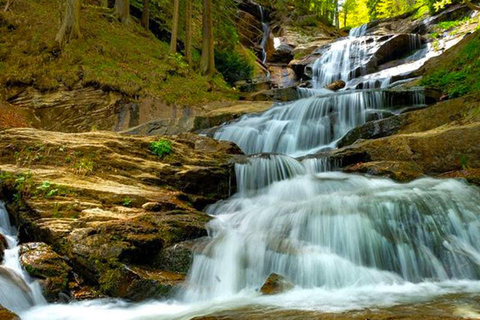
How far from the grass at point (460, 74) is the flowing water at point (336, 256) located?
5.39 metres

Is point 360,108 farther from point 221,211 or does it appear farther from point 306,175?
point 221,211

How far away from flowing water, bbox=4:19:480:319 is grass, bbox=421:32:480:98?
539 cm

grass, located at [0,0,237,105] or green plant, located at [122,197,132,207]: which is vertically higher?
grass, located at [0,0,237,105]

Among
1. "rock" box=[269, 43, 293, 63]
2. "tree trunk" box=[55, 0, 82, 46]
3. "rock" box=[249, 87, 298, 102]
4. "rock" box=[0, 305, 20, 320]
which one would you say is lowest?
"rock" box=[0, 305, 20, 320]

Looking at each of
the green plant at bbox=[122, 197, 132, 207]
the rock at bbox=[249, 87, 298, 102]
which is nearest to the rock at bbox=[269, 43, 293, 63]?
the rock at bbox=[249, 87, 298, 102]

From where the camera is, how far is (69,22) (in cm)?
1529

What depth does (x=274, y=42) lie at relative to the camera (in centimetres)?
3450

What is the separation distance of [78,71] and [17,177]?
31.8 feet

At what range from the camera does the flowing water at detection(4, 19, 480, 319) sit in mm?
4410

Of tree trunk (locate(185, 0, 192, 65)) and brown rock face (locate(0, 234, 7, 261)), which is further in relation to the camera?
tree trunk (locate(185, 0, 192, 65))

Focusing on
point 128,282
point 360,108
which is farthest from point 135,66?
point 128,282

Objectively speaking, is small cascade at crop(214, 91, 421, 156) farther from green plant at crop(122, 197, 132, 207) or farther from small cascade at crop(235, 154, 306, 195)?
green plant at crop(122, 197, 132, 207)

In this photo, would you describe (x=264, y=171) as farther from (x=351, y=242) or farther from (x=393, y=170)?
(x=351, y=242)

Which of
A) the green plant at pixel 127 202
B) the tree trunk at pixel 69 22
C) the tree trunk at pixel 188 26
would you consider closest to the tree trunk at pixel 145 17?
the tree trunk at pixel 188 26
